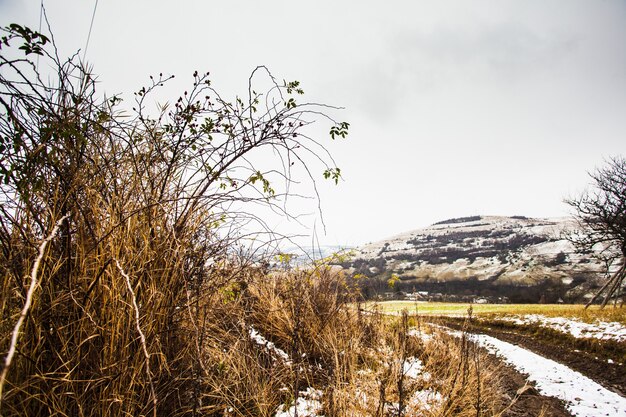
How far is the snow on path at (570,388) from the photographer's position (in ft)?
16.8

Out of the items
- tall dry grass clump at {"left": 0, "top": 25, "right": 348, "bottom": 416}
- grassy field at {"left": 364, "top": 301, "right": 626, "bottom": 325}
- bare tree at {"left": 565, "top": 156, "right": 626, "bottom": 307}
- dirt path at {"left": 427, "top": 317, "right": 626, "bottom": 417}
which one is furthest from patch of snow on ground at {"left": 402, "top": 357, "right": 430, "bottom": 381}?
bare tree at {"left": 565, "top": 156, "right": 626, "bottom": 307}

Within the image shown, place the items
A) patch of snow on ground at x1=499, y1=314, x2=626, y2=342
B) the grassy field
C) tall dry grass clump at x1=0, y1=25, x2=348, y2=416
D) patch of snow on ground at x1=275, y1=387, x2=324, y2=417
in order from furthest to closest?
1. patch of snow on ground at x1=499, y1=314, x2=626, y2=342
2. the grassy field
3. patch of snow on ground at x1=275, y1=387, x2=324, y2=417
4. tall dry grass clump at x1=0, y1=25, x2=348, y2=416

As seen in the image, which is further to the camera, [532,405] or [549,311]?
[549,311]

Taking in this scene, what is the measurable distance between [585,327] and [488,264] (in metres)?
78.2

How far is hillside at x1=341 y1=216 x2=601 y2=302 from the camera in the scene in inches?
2021

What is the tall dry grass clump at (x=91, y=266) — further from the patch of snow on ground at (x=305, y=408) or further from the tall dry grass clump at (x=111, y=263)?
the patch of snow on ground at (x=305, y=408)

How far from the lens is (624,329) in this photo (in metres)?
8.56

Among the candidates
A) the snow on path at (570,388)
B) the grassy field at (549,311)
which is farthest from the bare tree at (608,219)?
the snow on path at (570,388)

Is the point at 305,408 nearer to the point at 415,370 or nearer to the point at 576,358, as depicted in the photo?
the point at 415,370

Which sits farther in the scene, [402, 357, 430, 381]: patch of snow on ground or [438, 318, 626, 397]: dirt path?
[438, 318, 626, 397]: dirt path

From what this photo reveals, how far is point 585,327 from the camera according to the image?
10016 millimetres

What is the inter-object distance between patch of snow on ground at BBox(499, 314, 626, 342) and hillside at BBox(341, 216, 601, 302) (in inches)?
484

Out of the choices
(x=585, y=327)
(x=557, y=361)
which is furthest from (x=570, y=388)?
(x=585, y=327)

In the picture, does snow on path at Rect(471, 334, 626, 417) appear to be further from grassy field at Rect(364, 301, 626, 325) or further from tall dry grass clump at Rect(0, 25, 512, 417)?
tall dry grass clump at Rect(0, 25, 512, 417)
